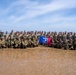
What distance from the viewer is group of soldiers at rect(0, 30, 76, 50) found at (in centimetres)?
1977

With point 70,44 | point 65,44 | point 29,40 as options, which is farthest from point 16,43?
point 70,44

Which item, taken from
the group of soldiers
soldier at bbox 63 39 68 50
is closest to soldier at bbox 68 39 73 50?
the group of soldiers

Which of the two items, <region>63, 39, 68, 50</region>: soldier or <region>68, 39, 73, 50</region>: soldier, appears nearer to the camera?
<region>68, 39, 73, 50</region>: soldier

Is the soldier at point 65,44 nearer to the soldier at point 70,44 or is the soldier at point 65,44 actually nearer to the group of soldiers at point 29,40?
the group of soldiers at point 29,40

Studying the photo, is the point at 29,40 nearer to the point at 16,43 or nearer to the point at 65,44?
the point at 16,43

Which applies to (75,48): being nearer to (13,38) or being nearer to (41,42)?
(41,42)

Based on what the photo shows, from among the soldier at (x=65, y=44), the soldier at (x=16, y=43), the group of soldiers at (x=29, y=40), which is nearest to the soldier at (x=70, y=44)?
the group of soldiers at (x=29, y=40)

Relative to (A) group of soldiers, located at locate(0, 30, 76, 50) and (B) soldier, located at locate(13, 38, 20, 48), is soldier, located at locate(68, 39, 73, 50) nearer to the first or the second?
(A) group of soldiers, located at locate(0, 30, 76, 50)

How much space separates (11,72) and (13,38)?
9.23m

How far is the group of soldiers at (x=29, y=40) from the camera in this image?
64.8 ft

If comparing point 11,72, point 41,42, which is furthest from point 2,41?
point 11,72

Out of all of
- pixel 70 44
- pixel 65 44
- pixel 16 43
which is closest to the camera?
pixel 16 43

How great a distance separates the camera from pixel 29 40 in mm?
20359

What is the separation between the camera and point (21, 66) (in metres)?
12.2
